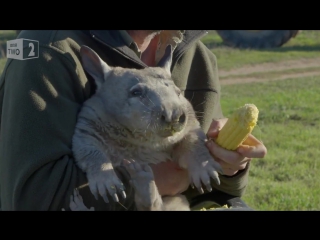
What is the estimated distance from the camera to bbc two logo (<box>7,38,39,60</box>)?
234 cm

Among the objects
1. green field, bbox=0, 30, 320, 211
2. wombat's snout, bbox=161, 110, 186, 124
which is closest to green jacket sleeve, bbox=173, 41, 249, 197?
wombat's snout, bbox=161, 110, 186, 124

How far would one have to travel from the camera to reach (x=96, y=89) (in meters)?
2.48

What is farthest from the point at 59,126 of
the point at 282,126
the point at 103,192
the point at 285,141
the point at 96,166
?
the point at 282,126

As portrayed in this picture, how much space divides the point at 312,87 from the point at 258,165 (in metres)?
2.86

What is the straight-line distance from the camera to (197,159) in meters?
2.37

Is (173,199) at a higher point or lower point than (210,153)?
lower

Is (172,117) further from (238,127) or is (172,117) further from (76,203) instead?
(76,203)

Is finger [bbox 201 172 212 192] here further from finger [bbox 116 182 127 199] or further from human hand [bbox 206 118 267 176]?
finger [bbox 116 182 127 199]

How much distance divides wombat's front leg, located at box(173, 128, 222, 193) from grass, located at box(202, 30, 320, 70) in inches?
252

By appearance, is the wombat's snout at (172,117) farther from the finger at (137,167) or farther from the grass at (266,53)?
the grass at (266,53)

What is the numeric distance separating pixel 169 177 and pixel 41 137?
1.73 feet
